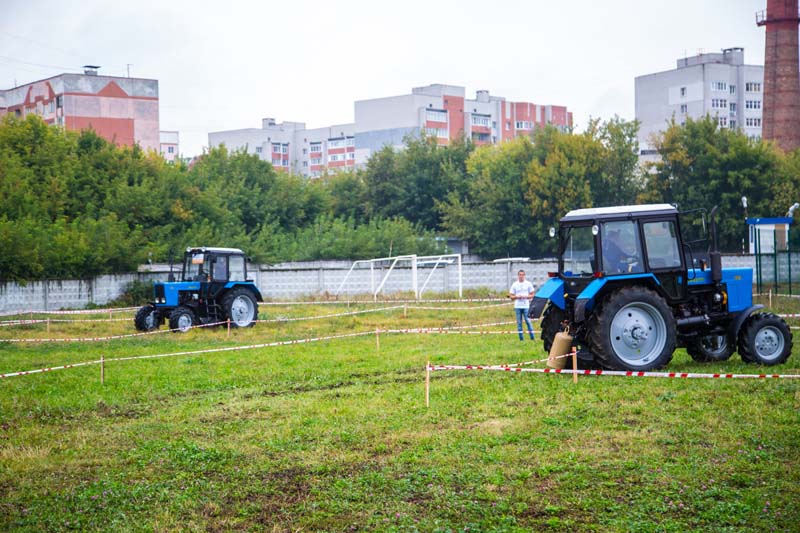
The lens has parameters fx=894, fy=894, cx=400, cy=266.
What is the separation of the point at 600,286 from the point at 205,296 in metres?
15.7

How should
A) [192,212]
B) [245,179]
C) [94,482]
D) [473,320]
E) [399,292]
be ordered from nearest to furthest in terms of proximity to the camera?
1. [94,482]
2. [473,320]
3. [399,292]
4. [192,212]
5. [245,179]

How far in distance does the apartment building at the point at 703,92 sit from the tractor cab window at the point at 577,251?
7987 centimetres

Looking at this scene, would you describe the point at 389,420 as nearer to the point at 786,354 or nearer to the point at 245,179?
the point at 786,354

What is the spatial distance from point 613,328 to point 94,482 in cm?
818

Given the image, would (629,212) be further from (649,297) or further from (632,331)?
(632,331)

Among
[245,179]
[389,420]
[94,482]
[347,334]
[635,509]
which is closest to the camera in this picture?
[635,509]

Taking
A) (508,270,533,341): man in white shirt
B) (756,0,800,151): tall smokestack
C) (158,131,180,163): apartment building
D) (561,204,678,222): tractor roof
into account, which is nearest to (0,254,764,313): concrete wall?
(508,270,533,341): man in white shirt

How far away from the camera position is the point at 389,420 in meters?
10.8

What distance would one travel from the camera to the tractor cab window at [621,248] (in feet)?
46.0

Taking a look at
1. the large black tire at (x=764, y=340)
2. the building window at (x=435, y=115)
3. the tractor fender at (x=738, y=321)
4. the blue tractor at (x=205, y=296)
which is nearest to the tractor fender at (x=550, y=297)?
the tractor fender at (x=738, y=321)

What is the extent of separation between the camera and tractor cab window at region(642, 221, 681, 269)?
14.1 m

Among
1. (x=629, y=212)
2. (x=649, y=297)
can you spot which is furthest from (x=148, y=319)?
(x=649, y=297)

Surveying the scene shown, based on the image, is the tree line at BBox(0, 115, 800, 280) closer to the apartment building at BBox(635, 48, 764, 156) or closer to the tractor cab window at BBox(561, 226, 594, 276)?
the tractor cab window at BBox(561, 226, 594, 276)

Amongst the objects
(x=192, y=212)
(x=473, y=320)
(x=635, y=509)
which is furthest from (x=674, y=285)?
(x=192, y=212)
